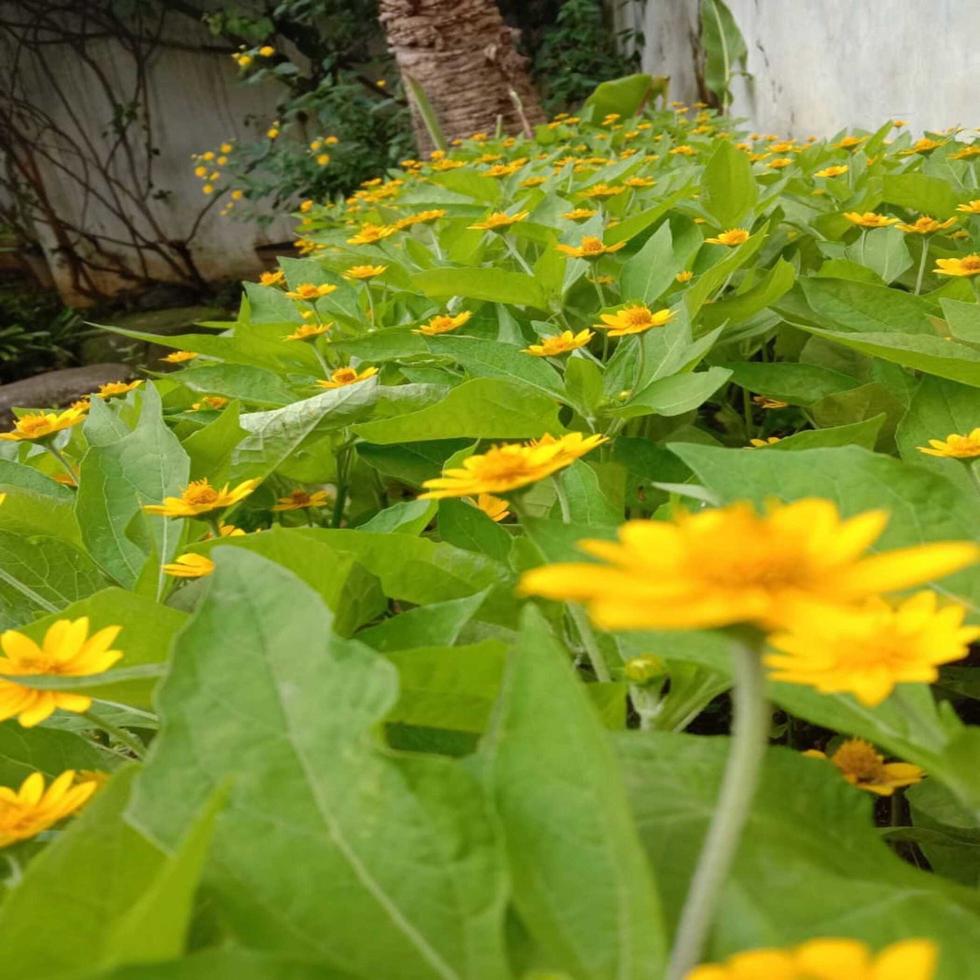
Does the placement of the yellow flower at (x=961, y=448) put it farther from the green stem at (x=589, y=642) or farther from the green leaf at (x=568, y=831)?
the green leaf at (x=568, y=831)

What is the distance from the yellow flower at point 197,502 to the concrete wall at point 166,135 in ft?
26.5

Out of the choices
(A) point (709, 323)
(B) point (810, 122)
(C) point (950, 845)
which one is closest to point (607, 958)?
(C) point (950, 845)

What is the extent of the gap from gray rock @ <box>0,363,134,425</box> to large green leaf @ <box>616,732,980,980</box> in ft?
18.0

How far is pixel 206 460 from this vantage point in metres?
0.86

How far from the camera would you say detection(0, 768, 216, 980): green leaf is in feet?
0.94

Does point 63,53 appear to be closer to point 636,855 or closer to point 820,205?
point 820,205

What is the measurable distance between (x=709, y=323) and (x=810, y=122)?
9.64 ft

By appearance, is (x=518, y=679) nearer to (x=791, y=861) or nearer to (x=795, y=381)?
(x=791, y=861)

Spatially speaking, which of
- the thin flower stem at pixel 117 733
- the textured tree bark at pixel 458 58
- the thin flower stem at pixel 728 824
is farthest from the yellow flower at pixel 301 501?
the textured tree bark at pixel 458 58

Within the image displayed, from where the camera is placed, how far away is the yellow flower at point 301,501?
938 mm

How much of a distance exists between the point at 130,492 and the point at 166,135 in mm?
8607

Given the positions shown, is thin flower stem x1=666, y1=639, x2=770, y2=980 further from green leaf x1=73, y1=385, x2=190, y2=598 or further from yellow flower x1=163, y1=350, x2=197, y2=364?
yellow flower x1=163, y1=350, x2=197, y2=364

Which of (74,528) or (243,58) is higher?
(243,58)

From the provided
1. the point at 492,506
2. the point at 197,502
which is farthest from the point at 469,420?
the point at 197,502
